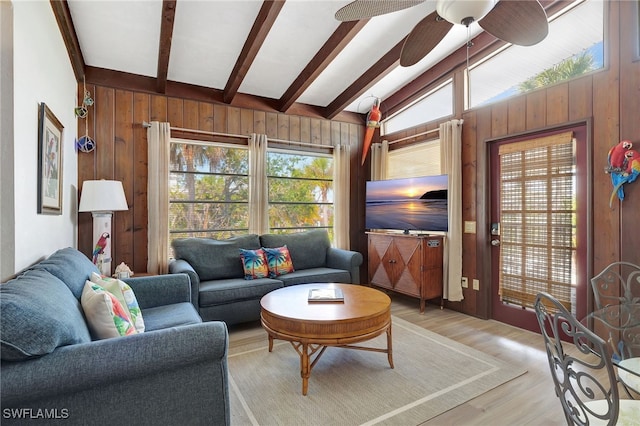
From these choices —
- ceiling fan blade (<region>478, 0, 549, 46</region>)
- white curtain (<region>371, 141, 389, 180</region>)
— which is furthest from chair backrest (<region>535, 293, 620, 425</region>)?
white curtain (<region>371, 141, 389, 180</region>)

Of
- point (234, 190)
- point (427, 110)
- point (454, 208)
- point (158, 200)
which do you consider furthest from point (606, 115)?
point (158, 200)

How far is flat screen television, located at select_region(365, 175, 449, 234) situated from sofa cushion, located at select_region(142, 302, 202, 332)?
264 centimetres

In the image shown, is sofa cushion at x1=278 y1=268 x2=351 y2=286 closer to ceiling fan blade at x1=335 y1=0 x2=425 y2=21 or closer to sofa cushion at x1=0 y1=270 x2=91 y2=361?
sofa cushion at x1=0 y1=270 x2=91 y2=361

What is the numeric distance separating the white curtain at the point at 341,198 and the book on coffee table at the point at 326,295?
2.02 m

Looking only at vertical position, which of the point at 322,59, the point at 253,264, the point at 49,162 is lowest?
the point at 253,264

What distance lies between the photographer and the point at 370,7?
6.03ft

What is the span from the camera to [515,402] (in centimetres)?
195

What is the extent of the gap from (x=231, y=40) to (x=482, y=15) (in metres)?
2.35

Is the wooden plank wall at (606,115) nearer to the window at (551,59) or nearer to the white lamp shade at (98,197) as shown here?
the window at (551,59)

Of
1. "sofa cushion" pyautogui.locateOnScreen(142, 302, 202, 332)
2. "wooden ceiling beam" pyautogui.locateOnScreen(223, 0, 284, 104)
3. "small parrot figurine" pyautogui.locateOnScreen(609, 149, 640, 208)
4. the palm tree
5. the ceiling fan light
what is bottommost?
"sofa cushion" pyautogui.locateOnScreen(142, 302, 202, 332)

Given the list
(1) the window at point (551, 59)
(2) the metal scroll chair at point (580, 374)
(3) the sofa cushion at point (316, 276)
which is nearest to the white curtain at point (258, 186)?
(3) the sofa cushion at point (316, 276)

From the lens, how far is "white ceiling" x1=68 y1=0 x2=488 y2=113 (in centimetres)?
269

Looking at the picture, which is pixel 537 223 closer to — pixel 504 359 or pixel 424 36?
pixel 504 359

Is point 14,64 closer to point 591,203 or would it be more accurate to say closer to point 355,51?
point 355,51
